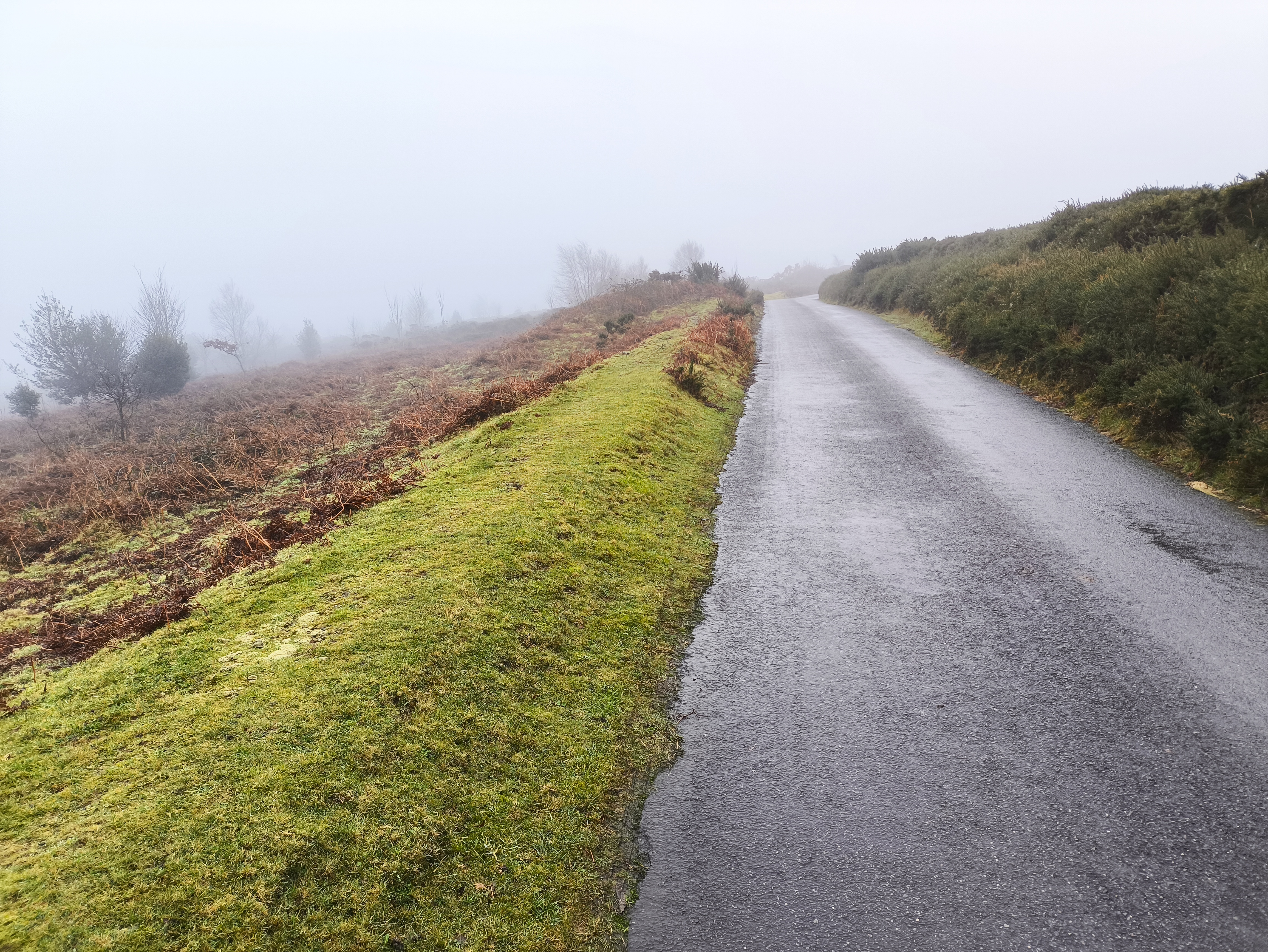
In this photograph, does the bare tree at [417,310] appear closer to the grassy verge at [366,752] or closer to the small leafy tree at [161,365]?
the small leafy tree at [161,365]

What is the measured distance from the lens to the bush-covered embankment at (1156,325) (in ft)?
26.9

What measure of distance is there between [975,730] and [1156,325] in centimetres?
1035

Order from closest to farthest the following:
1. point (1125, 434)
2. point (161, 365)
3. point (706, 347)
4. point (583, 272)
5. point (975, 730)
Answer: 1. point (975, 730)
2. point (1125, 434)
3. point (706, 347)
4. point (161, 365)
5. point (583, 272)

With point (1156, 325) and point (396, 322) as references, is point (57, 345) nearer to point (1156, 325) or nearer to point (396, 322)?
point (1156, 325)

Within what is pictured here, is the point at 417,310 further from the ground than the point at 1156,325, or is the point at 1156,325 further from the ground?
the point at 417,310

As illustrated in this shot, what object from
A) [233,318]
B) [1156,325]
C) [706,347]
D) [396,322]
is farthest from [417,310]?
[1156,325]

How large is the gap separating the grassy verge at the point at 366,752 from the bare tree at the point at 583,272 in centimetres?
9075

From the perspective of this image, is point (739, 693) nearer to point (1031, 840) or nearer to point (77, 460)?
point (1031, 840)

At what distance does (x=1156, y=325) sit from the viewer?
10828 mm

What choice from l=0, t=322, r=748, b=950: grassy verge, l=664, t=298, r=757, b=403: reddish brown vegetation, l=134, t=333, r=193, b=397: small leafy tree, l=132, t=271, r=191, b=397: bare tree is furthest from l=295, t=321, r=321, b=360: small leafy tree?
l=0, t=322, r=748, b=950: grassy verge

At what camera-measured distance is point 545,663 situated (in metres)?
4.72

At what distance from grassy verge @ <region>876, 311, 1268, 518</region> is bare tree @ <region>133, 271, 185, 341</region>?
2355 inches

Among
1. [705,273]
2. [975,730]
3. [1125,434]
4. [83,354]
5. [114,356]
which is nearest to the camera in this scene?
[975,730]

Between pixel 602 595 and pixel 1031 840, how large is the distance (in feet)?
11.5
